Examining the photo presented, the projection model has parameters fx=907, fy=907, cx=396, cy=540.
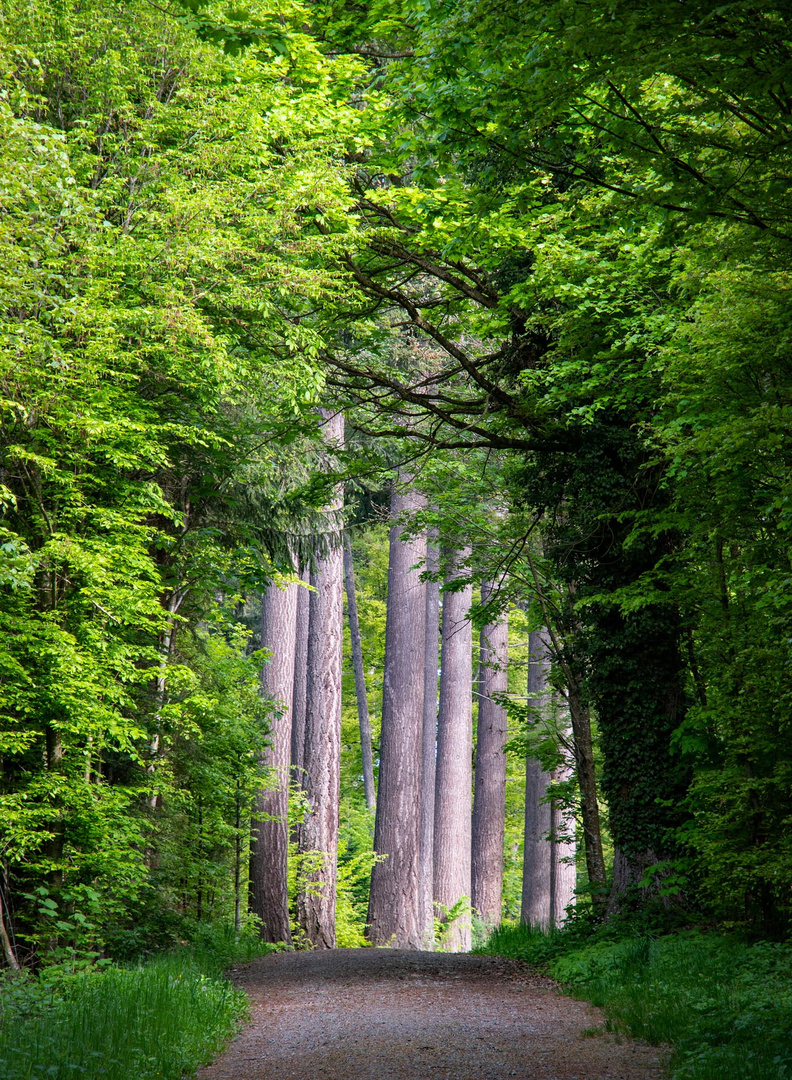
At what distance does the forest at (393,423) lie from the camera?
4734 millimetres

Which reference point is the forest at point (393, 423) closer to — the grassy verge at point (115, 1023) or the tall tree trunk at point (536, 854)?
the grassy verge at point (115, 1023)

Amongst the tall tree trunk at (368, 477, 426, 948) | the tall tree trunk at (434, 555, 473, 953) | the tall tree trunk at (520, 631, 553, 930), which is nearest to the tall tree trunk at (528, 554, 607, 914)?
the tall tree trunk at (368, 477, 426, 948)

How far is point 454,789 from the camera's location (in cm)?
1908

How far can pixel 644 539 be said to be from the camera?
9.37m

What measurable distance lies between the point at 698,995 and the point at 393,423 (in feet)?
23.8

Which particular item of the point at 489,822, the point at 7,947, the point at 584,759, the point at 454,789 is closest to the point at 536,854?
the point at 489,822

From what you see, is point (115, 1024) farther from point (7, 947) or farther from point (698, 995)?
point (698, 995)

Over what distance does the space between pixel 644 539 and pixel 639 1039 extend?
5083mm

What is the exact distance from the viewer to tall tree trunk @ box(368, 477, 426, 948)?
50.6 ft

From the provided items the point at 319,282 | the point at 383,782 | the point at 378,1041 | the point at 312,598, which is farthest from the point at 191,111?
the point at 383,782

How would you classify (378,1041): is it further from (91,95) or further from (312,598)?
(312,598)

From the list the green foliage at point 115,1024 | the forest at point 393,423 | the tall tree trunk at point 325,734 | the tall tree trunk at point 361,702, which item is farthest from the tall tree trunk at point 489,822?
the green foliage at point 115,1024

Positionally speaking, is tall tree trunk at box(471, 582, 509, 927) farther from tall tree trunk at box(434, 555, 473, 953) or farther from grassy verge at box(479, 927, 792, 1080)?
grassy verge at box(479, 927, 792, 1080)

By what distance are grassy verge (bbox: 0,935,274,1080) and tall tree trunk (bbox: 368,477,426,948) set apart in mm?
9054
